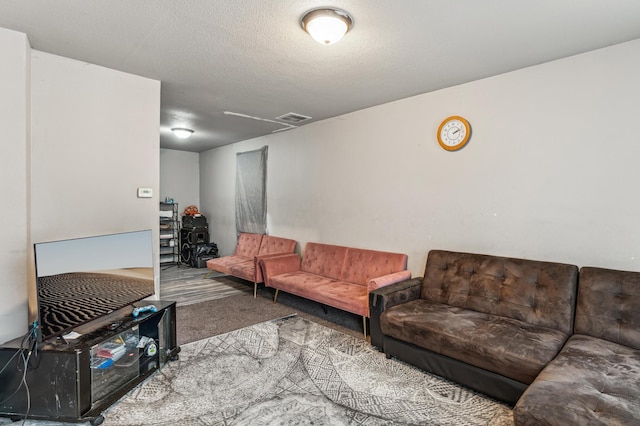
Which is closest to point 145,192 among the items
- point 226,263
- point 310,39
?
point 310,39

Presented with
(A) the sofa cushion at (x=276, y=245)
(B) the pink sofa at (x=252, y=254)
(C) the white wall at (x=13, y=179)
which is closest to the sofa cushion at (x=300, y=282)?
(B) the pink sofa at (x=252, y=254)

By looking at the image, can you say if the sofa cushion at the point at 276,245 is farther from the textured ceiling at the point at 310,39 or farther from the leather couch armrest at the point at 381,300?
the textured ceiling at the point at 310,39

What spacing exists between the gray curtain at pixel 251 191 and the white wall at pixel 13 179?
348 cm

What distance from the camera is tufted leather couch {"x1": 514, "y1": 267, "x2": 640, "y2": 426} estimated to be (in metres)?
1.39

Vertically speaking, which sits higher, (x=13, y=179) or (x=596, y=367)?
(x=13, y=179)

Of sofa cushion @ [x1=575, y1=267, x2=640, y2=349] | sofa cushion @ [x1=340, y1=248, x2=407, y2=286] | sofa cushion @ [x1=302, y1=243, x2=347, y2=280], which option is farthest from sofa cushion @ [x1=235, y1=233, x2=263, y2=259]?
sofa cushion @ [x1=575, y1=267, x2=640, y2=349]

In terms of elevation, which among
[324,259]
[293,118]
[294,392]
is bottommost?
[294,392]

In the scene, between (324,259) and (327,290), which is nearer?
(327,290)

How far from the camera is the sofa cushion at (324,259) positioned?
4.17m

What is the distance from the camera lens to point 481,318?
2496mm

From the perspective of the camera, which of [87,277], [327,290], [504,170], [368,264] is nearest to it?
[87,277]

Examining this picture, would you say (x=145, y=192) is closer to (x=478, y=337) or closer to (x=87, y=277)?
(x=87, y=277)

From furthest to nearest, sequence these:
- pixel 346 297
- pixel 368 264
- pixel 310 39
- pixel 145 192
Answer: pixel 368 264
pixel 346 297
pixel 145 192
pixel 310 39

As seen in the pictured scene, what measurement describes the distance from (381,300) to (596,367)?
142 cm
